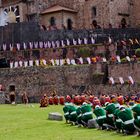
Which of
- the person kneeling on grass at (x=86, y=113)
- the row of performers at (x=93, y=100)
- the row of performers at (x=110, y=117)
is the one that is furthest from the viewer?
the row of performers at (x=93, y=100)

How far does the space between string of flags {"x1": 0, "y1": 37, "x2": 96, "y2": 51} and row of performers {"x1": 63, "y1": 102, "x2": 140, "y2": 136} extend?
3265cm

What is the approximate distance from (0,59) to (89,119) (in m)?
34.6

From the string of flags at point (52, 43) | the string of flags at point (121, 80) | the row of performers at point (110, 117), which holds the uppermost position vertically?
the string of flags at point (52, 43)

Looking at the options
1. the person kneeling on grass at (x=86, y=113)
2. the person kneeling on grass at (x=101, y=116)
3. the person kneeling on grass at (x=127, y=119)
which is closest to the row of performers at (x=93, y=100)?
the person kneeling on grass at (x=86, y=113)

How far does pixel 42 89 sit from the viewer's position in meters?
49.5

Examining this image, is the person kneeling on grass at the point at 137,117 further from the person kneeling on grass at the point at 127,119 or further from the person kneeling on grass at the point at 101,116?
the person kneeling on grass at the point at 101,116

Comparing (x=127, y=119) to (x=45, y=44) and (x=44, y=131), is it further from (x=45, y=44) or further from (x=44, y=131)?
(x=45, y=44)

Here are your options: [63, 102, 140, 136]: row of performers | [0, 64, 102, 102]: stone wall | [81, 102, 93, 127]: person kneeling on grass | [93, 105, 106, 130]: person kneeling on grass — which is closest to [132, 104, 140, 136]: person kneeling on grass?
[63, 102, 140, 136]: row of performers

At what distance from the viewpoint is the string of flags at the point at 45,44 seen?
190 ft

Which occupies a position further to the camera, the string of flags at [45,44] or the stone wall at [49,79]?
the string of flags at [45,44]

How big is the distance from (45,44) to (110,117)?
38304 mm

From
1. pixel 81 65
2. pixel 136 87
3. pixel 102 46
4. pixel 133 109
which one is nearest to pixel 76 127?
pixel 133 109

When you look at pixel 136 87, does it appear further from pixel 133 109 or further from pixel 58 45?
pixel 133 109

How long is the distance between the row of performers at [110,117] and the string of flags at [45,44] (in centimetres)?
3265
